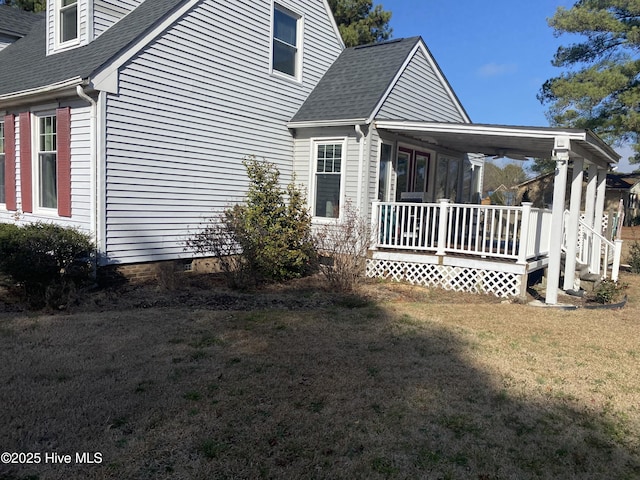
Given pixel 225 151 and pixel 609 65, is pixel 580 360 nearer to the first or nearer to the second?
pixel 225 151

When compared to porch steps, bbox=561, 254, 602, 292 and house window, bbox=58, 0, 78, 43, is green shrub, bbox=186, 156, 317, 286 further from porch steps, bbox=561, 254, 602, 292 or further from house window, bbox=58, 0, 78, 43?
porch steps, bbox=561, 254, 602, 292

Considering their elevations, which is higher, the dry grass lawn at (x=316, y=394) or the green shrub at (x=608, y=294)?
the green shrub at (x=608, y=294)

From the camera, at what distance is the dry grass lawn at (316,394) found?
3264 millimetres

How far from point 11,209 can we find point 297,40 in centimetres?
715

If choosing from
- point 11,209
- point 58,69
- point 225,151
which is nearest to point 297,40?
point 225,151

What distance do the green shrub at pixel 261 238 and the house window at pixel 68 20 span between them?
4.27 meters

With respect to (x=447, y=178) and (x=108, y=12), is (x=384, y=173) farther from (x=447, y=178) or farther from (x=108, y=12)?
(x=108, y=12)

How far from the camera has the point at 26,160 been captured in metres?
9.30

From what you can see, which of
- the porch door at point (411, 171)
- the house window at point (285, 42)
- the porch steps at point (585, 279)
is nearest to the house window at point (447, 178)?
the porch door at point (411, 171)

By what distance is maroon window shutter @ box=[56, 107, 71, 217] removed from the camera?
835 centimetres

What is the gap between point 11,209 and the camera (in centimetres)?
995

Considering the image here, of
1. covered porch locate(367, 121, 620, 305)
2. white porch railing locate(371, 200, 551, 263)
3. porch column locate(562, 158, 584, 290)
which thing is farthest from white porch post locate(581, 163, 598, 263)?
white porch railing locate(371, 200, 551, 263)

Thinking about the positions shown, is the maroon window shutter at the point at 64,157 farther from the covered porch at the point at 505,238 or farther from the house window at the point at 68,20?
the covered porch at the point at 505,238

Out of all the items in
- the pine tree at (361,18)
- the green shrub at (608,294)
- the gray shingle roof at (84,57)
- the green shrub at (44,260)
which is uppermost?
the pine tree at (361,18)
